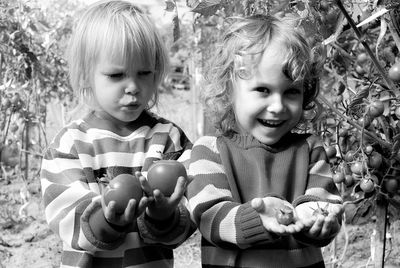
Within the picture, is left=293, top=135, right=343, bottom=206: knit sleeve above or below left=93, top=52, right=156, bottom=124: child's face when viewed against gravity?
below

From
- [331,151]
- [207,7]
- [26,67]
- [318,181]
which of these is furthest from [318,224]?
[26,67]

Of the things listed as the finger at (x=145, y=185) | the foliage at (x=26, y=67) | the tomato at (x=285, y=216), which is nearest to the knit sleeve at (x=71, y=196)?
the finger at (x=145, y=185)

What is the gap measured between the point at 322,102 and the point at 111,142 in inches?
38.0

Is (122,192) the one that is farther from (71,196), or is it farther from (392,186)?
(392,186)

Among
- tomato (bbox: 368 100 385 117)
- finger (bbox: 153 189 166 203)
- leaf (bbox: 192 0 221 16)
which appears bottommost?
finger (bbox: 153 189 166 203)

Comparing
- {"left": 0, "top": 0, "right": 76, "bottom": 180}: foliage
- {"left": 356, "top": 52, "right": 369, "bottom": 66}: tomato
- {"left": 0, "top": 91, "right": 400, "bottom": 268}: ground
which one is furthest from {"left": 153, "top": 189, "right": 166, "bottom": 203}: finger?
{"left": 0, "top": 0, "right": 76, "bottom": 180}: foliage

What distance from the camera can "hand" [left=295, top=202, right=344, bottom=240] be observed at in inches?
53.9

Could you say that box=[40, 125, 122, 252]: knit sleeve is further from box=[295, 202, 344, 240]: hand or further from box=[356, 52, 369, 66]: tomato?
box=[356, 52, 369, 66]: tomato

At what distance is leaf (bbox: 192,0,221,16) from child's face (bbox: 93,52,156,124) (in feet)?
0.71

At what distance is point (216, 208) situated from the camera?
152 cm

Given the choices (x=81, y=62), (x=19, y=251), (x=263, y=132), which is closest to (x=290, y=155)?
(x=263, y=132)

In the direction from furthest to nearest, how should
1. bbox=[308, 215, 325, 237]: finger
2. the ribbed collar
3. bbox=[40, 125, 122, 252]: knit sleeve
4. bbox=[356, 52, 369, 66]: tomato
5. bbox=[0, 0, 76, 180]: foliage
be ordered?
bbox=[0, 0, 76, 180]: foliage, bbox=[356, 52, 369, 66]: tomato, the ribbed collar, bbox=[40, 125, 122, 252]: knit sleeve, bbox=[308, 215, 325, 237]: finger

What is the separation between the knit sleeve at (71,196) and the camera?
1493 millimetres

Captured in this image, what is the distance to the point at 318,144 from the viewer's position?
5.41ft
